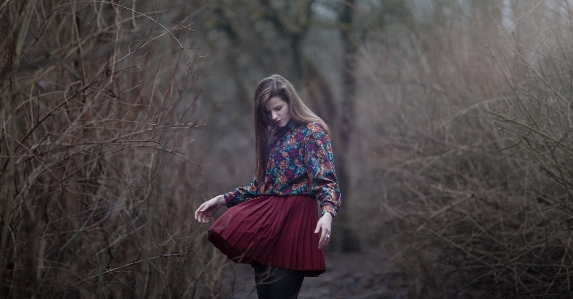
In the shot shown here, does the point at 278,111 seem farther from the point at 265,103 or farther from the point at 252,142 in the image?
the point at 252,142

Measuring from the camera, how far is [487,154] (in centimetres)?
502

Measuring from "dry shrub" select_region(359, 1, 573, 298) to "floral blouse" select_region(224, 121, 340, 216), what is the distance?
41.1 inches

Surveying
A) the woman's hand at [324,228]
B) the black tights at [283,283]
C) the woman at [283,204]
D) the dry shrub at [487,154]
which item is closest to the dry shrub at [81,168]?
the woman at [283,204]

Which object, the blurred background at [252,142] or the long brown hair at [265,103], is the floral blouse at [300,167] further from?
the blurred background at [252,142]

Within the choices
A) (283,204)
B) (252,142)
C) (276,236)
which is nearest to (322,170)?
(283,204)

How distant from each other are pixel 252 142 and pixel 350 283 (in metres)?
2.90

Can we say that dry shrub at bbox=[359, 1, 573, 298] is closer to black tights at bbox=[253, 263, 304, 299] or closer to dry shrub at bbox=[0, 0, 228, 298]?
black tights at bbox=[253, 263, 304, 299]

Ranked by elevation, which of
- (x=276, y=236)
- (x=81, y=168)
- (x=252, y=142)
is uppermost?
(x=252, y=142)

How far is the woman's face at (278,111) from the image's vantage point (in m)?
3.17

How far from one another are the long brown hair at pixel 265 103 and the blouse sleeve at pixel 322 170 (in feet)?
0.28

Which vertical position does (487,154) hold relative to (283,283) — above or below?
above

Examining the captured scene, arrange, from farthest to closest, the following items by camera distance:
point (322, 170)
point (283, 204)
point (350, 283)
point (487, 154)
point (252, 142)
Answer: point (350, 283) → point (252, 142) → point (487, 154) → point (283, 204) → point (322, 170)

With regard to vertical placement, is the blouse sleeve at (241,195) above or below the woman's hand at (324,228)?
above

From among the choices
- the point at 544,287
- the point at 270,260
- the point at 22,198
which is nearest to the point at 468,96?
the point at 544,287
